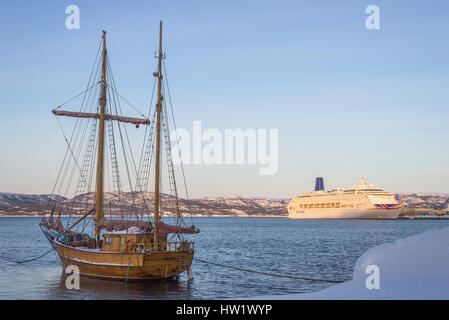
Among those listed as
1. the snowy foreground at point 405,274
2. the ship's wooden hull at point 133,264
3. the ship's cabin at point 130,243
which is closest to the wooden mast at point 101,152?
the ship's wooden hull at point 133,264

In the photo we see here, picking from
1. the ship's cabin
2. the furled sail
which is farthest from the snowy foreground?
the furled sail

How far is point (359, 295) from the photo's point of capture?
1323cm

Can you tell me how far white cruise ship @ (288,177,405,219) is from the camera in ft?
→ 522

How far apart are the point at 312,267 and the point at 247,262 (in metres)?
7.78

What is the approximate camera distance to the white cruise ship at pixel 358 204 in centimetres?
15925

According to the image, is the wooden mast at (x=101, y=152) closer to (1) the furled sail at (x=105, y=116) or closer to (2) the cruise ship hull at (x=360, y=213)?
(1) the furled sail at (x=105, y=116)

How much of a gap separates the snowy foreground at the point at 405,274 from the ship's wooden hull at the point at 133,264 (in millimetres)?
14705

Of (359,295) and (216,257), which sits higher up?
(359,295)

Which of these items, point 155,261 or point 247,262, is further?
point 247,262

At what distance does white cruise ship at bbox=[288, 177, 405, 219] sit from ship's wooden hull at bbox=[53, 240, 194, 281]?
141 metres

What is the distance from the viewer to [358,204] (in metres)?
162
